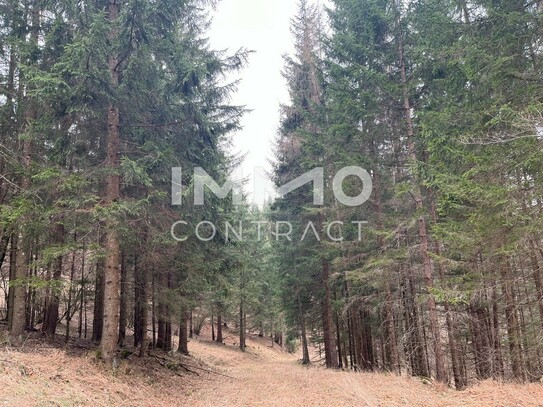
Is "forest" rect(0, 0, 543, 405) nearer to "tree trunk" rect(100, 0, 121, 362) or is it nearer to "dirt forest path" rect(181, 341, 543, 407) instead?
"tree trunk" rect(100, 0, 121, 362)

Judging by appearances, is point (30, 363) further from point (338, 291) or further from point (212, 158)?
point (338, 291)

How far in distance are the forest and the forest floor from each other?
90cm

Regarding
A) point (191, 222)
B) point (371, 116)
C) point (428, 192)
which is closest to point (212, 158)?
point (191, 222)

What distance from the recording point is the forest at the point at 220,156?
301 inches

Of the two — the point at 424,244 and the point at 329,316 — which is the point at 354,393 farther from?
the point at 329,316

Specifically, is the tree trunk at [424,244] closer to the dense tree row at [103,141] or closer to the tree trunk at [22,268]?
the dense tree row at [103,141]

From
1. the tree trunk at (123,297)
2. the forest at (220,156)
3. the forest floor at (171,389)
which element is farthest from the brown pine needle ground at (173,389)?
the tree trunk at (123,297)

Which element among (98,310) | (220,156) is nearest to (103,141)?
(220,156)

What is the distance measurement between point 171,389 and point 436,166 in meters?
9.22

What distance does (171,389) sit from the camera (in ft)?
32.2

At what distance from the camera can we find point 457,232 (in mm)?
8016

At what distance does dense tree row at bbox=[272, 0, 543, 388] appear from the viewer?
7.33 m

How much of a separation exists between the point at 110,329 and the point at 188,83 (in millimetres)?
6748

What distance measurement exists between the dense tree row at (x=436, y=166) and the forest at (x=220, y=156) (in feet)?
0.22
